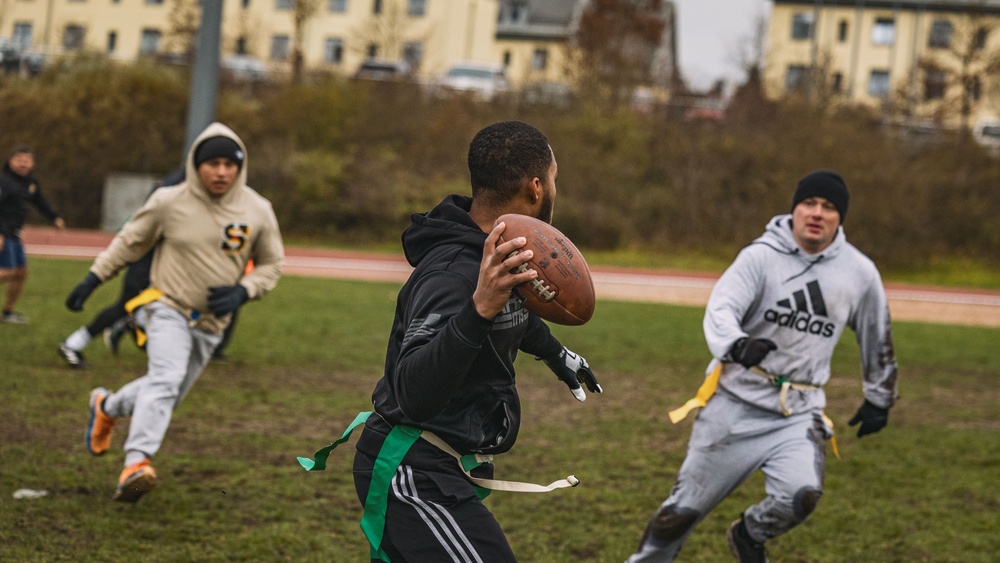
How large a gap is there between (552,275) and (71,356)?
8396 mm

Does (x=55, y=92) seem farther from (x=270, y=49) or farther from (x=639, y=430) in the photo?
(x=270, y=49)

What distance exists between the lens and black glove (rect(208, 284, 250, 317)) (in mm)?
6355

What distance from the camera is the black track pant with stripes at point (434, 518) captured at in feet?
10.2

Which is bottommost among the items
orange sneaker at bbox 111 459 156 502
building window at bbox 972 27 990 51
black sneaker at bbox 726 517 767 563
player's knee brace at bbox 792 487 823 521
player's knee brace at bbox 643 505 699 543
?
orange sneaker at bbox 111 459 156 502

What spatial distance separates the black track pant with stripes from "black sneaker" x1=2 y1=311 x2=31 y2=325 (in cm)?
1080

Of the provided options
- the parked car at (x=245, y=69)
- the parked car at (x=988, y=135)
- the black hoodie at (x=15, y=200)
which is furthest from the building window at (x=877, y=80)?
the black hoodie at (x=15, y=200)

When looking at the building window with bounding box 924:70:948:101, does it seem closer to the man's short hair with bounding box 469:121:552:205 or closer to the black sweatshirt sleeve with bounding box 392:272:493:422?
the man's short hair with bounding box 469:121:552:205

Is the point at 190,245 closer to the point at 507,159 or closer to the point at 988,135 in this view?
the point at 507,159

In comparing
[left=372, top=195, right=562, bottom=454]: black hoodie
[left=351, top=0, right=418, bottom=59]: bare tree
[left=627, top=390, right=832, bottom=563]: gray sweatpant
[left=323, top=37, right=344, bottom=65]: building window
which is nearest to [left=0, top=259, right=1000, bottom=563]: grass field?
[left=627, top=390, right=832, bottom=563]: gray sweatpant

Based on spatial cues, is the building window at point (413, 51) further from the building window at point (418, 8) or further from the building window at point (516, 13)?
the building window at point (516, 13)

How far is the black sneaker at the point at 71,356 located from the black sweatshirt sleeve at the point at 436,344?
804 cm

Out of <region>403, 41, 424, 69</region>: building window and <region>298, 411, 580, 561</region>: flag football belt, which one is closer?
<region>298, 411, 580, 561</region>: flag football belt

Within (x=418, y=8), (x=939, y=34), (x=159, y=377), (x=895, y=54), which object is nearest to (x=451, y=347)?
(x=159, y=377)

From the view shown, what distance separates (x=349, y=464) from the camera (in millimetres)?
7625
